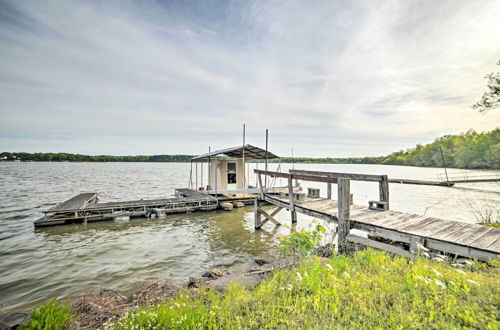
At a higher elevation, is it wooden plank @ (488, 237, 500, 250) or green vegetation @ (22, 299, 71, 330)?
wooden plank @ (488, 237, 500, 250)

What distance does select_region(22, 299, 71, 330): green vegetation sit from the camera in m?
3.34

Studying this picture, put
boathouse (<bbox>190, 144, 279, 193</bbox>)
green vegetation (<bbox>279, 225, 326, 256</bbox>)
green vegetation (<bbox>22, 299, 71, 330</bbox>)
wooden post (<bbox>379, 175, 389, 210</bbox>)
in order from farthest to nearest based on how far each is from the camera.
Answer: boathouse (<bbox>190, 144, 279, 193</bbox>) → wooden post (<bbox>379, 175, 389, 210</bbox>) → green vegetation (<bbox>279, 225, 326, 256</bbox>) → green vegetation (<bbox>22, 299, 71, 330</bbox>)

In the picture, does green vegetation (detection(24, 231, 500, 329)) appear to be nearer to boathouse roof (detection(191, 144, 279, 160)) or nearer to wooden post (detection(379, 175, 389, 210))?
wooden post (detection(379, 175, 389, 210))

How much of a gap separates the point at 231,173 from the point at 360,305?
1834 centimetres

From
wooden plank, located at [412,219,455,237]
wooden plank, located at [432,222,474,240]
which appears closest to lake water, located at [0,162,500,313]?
wooden plank, located at [412,219,455,237]

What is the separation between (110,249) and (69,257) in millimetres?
1414

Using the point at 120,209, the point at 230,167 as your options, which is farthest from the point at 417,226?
the point at 120,209

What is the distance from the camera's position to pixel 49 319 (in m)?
3.54

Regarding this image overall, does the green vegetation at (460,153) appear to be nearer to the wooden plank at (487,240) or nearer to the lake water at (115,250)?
the lake water at (115,250)

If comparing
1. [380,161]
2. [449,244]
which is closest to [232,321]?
[449,244]

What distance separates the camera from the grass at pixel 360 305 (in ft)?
8.81

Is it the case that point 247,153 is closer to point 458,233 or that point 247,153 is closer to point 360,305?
point 458,233

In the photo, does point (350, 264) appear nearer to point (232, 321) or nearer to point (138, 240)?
point (232, 321)

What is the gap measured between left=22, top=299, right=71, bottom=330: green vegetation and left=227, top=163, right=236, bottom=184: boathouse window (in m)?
17.2
